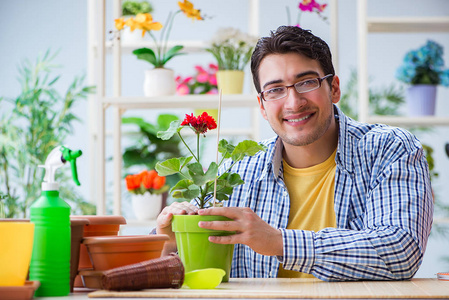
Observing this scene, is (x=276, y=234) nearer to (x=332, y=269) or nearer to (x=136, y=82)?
(x=332, y=269)

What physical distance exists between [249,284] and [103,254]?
32 centimetres

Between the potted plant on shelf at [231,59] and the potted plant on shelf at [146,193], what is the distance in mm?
582

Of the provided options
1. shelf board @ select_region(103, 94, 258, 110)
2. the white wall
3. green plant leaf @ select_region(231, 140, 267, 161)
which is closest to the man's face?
green plant leaf @ select_region(231, 140, 267, 161)

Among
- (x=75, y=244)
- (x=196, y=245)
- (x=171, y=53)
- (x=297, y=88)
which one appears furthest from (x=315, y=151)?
(x=171, y=53)

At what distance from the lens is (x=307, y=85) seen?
1.62 metres

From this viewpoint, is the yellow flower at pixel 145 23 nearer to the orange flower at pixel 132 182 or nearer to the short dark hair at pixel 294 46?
the orange flower at pixel 132 182

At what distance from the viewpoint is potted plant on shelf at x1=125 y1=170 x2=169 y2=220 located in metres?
2.73

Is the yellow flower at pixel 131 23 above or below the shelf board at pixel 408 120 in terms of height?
above

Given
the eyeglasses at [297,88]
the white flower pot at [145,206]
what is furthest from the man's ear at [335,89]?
the white flower pot at [145,206]

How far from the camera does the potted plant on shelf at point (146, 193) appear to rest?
8.95ft

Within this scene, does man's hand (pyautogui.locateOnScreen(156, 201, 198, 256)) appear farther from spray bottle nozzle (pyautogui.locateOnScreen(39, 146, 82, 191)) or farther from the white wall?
the white wall

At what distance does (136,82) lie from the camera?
164 inches

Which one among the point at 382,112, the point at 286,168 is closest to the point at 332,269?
the point at 286,168

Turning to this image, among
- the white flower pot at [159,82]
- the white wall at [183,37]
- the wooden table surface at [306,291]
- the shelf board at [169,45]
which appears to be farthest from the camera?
the white wall at [183,37]
